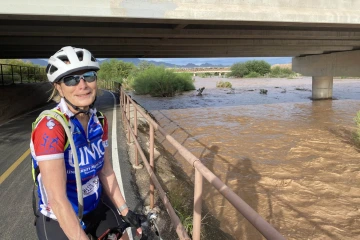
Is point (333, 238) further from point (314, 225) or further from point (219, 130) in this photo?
point (219, 130)

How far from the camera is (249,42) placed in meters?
14.9

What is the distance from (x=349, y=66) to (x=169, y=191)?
17967 millimetres

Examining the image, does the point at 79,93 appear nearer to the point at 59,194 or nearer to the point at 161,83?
the point at 59,194

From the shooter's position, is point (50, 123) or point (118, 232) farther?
point (118, 232)

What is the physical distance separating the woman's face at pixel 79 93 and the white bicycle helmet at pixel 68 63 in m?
0.05

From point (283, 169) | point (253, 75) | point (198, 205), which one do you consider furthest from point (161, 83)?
point (253, 75)

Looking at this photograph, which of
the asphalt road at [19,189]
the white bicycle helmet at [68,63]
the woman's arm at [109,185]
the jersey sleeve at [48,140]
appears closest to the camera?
the jersey sleeve at [48,140]

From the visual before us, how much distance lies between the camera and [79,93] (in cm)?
182

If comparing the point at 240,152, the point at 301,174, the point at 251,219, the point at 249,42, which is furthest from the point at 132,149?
the point at 249,42

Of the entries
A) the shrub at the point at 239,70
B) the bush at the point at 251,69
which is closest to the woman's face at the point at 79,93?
the bush at the point at 251,69

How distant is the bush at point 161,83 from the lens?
2911cm

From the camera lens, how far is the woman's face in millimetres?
1818

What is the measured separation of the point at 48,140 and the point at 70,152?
0.16m

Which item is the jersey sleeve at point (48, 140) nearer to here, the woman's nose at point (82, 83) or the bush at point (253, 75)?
the woman's nose at point (82, 83)
